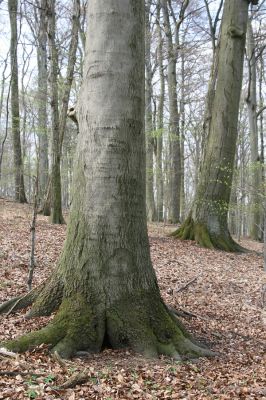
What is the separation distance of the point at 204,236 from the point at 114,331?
25.0 feet

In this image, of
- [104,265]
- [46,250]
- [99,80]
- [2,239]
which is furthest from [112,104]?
[2,239]

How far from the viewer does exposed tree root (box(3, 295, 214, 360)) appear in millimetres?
4086

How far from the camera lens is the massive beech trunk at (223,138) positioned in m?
11.6

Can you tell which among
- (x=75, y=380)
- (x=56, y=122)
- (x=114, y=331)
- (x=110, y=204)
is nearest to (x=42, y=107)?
(x=56, y=122)

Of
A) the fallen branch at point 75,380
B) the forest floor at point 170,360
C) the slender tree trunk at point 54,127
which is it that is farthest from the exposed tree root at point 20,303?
the slender tree trunk at point 54,127

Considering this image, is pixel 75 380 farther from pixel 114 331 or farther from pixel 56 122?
pixel 56 122

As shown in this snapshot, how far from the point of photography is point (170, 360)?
427 centimetres

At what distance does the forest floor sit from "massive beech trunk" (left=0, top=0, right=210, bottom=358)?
0.29 metres

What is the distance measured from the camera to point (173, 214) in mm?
18750

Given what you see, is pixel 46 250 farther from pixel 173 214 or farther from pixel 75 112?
pixel 173 214

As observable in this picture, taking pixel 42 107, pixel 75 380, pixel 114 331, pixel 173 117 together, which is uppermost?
pixel 173 117

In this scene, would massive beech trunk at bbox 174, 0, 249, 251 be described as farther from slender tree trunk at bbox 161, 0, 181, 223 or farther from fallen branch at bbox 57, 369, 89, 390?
fallen branch at bbox 57, 369, 89, 390

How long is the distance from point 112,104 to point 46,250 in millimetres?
5025

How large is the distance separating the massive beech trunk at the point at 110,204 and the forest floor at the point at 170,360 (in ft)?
0.96
